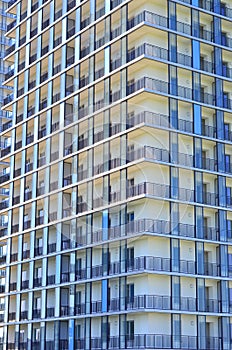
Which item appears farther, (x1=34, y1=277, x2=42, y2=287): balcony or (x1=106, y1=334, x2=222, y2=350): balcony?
(x1=34, y1=277, x2=42, y2=287): balcony

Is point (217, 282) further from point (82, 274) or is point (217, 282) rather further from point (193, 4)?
point (193, 4)

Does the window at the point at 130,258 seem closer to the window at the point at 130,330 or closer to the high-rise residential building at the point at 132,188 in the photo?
the high-rise residential building at the point at 132,188

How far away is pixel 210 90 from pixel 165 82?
4374 millimetres

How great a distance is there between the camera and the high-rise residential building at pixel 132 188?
43562 mm

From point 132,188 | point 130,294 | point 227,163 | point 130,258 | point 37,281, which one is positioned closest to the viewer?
point 130,294

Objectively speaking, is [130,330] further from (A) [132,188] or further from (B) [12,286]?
(B) [12,286]

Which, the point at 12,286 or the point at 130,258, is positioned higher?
the point at 130,258

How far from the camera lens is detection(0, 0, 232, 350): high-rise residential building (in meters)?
43.6

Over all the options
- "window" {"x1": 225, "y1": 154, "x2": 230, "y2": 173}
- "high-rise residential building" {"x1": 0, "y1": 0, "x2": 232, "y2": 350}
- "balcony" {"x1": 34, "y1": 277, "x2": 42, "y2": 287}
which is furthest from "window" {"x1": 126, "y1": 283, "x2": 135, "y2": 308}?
"balcony" {"x1": 34, "y1": 277, "x2": 42, "y2": 287}

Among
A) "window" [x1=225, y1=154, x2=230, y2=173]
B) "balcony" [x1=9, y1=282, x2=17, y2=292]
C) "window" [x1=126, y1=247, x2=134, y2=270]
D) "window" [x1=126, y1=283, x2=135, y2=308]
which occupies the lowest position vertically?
"window" [x1=126, y1=283, x2=135, y2=308]

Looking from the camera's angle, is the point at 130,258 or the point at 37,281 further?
the point at 37,281

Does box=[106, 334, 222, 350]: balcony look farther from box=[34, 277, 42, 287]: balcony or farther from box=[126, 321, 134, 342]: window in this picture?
box=[34, 277, 42, 287]: balcony

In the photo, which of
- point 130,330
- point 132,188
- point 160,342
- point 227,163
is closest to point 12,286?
point 130,330

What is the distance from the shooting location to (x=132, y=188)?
45125mm
